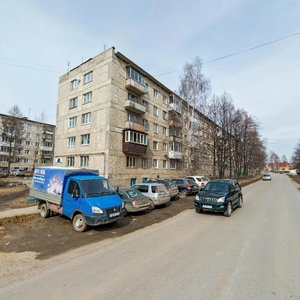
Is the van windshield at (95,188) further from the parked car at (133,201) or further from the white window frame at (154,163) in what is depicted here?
the white window frame at (154,163)

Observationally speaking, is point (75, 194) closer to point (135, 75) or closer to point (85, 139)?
point (85, 139)

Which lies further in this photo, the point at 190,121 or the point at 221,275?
the point at 190,121

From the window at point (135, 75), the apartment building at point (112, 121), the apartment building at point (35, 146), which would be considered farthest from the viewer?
the apartment building at point (35, 146)

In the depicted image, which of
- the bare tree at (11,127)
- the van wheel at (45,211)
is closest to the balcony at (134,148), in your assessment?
the van wheel at (45,211)

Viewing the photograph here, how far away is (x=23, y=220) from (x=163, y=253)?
6.75m

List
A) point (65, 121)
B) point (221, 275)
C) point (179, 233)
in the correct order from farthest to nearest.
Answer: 1. point (65, 121)
2. point (179, 233)
3. point (221, 275)

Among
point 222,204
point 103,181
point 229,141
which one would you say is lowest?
point 222,204

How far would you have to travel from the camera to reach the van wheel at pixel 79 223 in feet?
24.8

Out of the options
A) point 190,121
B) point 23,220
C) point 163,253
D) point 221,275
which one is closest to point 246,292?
point 221,275

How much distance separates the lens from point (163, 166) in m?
33.1

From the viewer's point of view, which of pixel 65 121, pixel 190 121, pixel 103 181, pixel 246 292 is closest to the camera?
pixel 246 292

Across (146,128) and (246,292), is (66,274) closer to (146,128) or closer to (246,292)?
(246,292)

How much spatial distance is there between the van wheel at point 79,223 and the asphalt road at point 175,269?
1.42 meters

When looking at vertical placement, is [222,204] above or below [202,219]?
above
